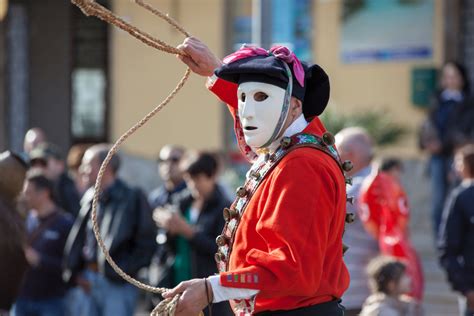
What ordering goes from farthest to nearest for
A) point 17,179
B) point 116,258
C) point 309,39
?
1. point 309,39
2. point 116,258
3. point 17,179

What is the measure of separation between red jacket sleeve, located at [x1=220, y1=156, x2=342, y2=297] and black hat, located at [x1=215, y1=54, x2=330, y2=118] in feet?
1.08

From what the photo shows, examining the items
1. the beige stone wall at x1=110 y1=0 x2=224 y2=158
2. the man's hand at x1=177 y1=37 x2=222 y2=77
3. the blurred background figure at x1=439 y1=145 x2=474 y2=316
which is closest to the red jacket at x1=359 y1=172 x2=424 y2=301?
the blurred background figure at x1=439 y1=145 x2=474 y2=316

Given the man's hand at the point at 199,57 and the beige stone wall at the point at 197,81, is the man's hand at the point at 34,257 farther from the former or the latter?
the beige stone wall at the point at 197,81

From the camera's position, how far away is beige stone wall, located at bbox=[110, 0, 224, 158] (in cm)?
1421

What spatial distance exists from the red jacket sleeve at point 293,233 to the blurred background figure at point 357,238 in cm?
250

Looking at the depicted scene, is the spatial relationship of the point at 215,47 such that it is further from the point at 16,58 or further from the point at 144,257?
the point at 144,257

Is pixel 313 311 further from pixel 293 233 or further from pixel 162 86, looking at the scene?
pixel 162 86

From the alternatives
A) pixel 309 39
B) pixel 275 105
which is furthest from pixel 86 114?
pixel 275 105

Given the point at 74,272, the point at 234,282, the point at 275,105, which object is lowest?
the point at 74,272

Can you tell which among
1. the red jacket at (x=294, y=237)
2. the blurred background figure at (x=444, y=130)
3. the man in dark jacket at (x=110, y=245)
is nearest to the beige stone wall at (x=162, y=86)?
the blurred background figure at (x=444, y=130)

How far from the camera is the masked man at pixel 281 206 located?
406 centimetres

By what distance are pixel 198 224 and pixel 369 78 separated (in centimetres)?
664

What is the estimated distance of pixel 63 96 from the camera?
15.5m

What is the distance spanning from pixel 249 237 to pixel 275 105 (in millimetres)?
493
